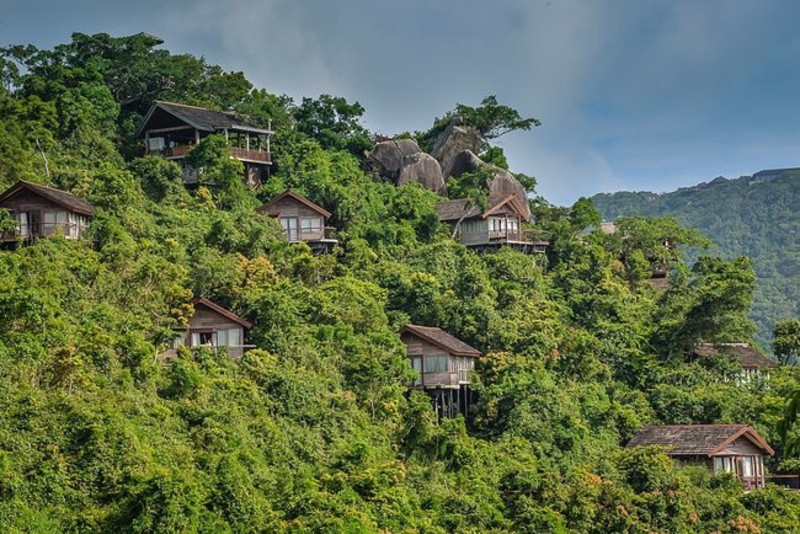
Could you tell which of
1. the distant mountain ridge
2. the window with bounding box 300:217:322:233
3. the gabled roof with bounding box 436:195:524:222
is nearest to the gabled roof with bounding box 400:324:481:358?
the window with bounding box 300:217:322:233

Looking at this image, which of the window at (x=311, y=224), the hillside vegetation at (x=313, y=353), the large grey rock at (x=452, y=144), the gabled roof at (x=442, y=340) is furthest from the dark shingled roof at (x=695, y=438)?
the large grey rock at (x=452, y=144)

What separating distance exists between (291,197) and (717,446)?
2070 centimetres

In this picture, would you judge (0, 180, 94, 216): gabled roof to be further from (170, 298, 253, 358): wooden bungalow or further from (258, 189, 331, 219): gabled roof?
(258, 189, 331, 219): gabled roof

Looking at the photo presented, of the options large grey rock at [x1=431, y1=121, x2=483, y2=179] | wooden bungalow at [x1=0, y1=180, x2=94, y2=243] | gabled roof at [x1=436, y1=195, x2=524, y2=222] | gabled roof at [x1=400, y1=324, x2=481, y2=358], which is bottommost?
gabled roof at [x1=400, y1=324, x2=481, y2=358]

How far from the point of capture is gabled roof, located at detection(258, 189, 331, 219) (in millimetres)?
53500

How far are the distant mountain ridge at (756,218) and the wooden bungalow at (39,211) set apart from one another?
9420cm

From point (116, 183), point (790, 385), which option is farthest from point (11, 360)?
point (790, 385)

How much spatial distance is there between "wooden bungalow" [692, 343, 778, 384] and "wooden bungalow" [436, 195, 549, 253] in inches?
410

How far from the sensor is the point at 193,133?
5788cm

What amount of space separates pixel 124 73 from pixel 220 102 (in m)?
5.18

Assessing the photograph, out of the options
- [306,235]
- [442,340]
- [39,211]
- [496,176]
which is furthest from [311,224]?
[496,176]

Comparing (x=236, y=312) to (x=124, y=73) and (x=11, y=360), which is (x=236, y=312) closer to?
(x=11, y=360)

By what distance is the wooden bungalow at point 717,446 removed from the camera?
4388 centimetres

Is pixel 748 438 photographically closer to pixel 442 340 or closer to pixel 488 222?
pixel 442 340
